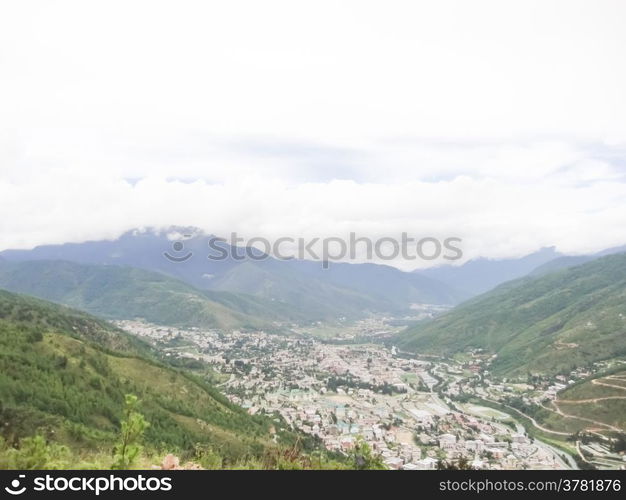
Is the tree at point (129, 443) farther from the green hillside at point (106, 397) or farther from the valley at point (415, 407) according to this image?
the green hillside at point (106, 397)

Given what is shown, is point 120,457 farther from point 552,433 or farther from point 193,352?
point 193,352

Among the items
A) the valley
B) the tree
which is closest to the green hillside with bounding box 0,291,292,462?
the valley

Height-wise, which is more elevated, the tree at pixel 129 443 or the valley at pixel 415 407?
the tree at pixel 129 443
